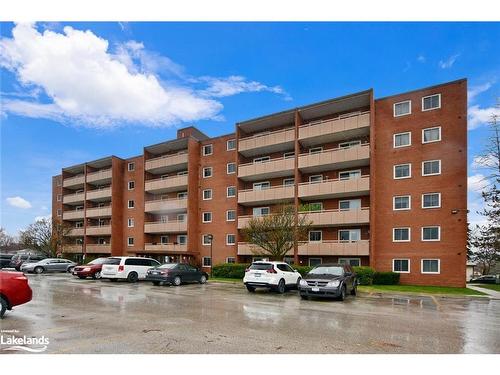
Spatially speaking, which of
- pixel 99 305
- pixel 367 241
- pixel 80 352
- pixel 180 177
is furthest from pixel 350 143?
pixel 80 352

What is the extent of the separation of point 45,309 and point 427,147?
2634 centimetres

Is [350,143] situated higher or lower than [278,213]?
higher

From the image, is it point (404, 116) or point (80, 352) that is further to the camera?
point (404, 116)

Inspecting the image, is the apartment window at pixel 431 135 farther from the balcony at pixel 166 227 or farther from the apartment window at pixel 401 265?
the balcony at pixel 166 227

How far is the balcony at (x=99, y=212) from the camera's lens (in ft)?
161

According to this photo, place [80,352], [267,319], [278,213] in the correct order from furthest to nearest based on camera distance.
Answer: [278,213] < [267,319] < [80,352]

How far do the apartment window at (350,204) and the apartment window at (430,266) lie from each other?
651 centimetres

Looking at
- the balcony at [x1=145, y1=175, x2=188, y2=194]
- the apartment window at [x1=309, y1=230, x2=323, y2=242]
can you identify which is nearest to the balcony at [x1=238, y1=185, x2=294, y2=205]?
the apartment window at [x1=309, y1=230, x2=323, y2=242]

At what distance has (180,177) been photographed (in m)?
41.4

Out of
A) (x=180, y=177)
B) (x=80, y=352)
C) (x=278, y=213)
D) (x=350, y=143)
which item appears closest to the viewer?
(x=80, y=352)

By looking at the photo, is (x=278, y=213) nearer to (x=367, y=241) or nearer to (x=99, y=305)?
(x=367, y=241)

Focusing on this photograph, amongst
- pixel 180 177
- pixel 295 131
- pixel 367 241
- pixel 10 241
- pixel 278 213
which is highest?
pixel 295 131

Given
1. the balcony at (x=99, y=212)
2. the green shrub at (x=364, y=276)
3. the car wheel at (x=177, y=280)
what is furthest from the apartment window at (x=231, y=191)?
the balcony at (x=99, y=212)

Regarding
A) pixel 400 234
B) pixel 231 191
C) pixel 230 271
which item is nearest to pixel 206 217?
pixel 231 191
